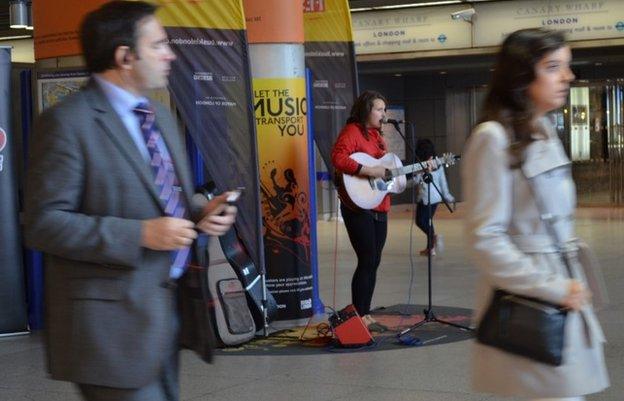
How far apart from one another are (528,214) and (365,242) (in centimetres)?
495

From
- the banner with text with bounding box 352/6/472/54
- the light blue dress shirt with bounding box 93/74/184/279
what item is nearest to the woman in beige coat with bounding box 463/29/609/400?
the light blue dress shirt with bounding box 93/74/184/279

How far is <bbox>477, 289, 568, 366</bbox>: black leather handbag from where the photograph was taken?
2.85 meters

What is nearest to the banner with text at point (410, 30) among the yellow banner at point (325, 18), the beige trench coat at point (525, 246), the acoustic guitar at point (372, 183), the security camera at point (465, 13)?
the security camera at point (465, 13)

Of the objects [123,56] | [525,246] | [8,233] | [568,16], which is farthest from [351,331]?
[568,16]

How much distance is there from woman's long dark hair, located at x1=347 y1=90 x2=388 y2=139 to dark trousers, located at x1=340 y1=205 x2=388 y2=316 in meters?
0.61

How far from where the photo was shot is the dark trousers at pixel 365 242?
7871mm

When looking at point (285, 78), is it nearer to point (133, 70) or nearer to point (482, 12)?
point (133, 70)

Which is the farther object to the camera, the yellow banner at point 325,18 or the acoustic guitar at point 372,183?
the yellow banner at point 325,18

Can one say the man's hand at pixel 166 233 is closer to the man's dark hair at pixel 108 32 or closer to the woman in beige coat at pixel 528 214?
Result: the man's dark hair at pixel 108 32

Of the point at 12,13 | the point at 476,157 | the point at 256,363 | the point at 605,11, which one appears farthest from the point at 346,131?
the point at 605,11

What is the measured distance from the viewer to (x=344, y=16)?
31.8ft

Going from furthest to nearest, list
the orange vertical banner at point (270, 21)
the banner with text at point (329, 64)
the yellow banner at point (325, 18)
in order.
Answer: the yellow banner at point (325, 18) < the banner with text at point (329, 64) < the orange vertical banner at point (270, 21)

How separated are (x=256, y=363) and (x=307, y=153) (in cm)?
218

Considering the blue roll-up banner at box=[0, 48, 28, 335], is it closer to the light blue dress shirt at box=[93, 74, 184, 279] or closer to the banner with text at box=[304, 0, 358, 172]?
the banner with text at box=[304, 0, 358, 172]
